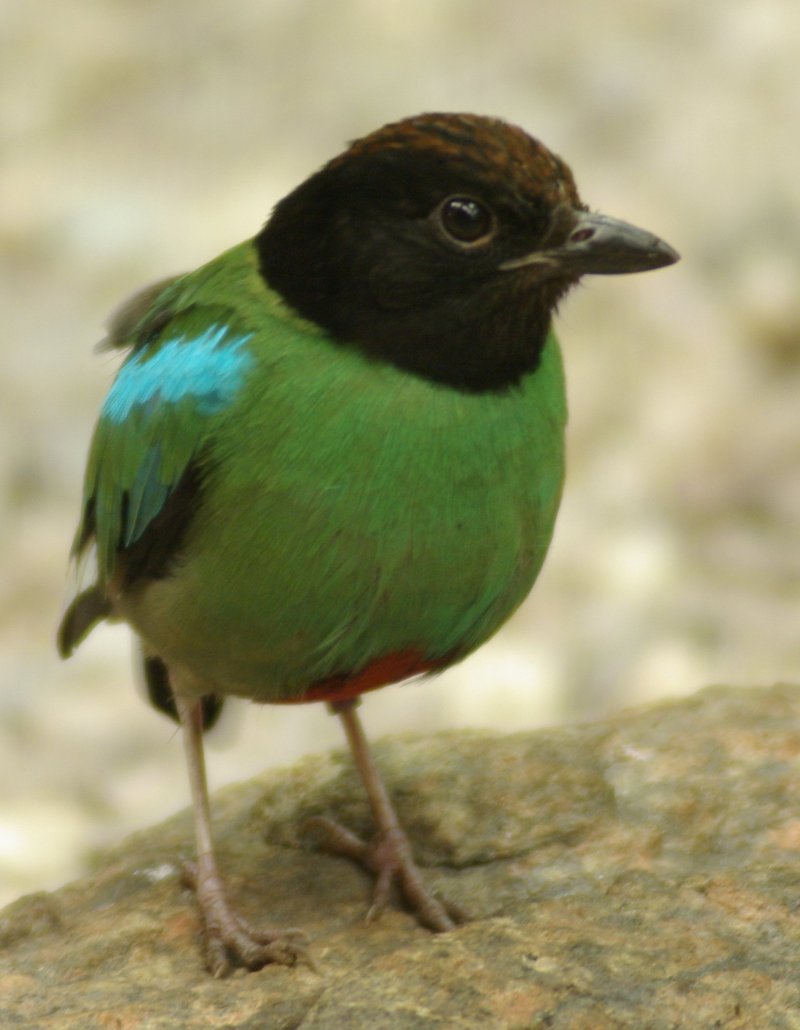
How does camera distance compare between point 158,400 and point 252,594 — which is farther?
point 158,400

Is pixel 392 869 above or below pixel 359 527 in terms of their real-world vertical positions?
below

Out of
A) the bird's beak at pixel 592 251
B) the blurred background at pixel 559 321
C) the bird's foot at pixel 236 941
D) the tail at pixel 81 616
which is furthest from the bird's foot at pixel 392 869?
the blurred background at pixel 559 321

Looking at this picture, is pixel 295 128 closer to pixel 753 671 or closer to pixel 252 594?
pixel 753 671

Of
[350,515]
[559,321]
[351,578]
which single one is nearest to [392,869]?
[351,578]

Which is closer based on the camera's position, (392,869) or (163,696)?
(392,869)

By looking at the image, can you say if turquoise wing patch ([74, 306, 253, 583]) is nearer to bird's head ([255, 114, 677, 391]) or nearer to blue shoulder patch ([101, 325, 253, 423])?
blue shoulder patch ([101, 325, 253, 423])

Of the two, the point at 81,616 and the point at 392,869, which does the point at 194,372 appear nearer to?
the point at 81,616

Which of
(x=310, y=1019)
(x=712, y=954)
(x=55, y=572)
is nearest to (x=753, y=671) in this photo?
(x=55, y=572)
